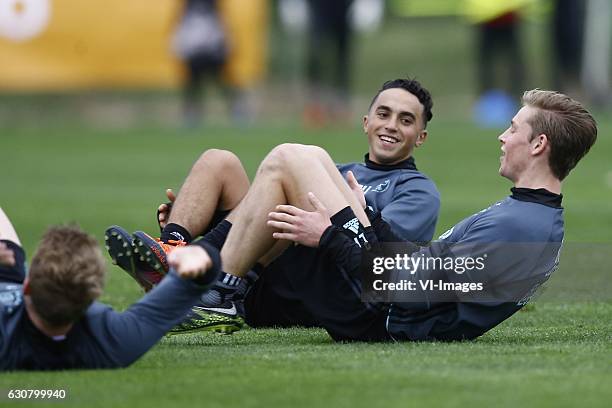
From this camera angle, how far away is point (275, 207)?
5.89 m

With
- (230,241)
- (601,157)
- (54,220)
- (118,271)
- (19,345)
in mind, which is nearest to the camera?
(19,345)

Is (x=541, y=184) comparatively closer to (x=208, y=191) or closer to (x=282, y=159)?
(x=282, y=159)

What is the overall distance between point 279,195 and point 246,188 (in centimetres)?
94

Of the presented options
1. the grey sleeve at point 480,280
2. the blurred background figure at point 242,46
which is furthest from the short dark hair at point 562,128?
the blurred background figure at point 242,46

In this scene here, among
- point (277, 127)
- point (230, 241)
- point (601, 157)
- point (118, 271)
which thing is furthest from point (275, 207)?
point (277, 127)

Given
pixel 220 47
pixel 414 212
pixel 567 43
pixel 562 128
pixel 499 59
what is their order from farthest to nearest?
pixel 499 59 < pixel 567 43 < pixel 220 47 < pixel 414 212 < pixel 562 128

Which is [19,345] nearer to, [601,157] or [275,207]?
[275,207]

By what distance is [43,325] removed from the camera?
15.9 feet

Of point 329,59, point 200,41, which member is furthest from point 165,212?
point 329,59

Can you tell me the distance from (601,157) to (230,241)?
12801 millimetres

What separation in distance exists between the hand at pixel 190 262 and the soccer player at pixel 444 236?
894mm

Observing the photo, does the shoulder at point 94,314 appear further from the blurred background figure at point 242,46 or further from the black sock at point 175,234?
the blurred background figure at point 242,46

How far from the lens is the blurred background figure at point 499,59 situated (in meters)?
24.2

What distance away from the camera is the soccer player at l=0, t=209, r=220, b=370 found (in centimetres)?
470
